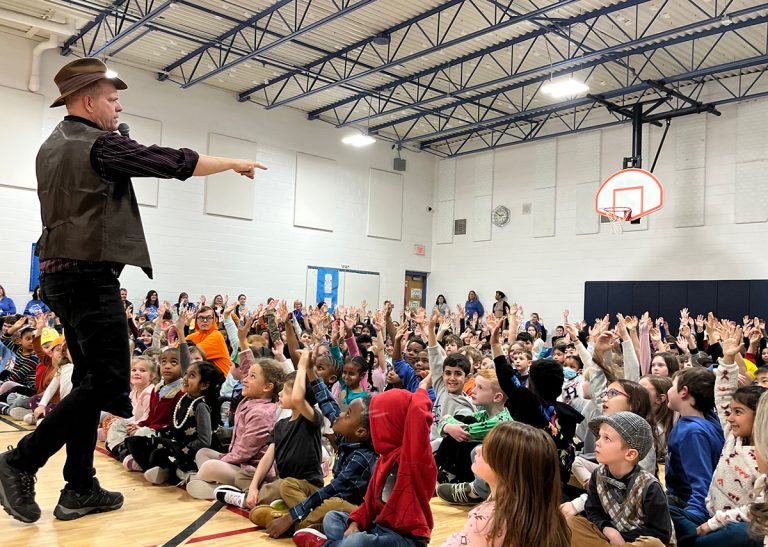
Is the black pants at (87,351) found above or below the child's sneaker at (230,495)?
above

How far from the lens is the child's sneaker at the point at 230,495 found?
3773 mm

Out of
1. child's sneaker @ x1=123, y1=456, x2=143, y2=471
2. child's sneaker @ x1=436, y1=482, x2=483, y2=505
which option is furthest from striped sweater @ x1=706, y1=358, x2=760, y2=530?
child's sneaker @ x1=123, y1=456, x2=143, y2=471

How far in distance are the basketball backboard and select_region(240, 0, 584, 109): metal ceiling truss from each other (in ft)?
12.8

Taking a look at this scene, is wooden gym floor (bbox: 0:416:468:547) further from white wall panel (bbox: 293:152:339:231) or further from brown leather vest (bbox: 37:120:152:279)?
white wall panel (bbox: 293:152:339:231)

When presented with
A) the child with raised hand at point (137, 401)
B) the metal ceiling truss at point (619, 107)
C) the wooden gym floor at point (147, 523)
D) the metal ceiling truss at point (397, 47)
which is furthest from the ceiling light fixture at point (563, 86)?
the wooden gym floor at point (147, 523)

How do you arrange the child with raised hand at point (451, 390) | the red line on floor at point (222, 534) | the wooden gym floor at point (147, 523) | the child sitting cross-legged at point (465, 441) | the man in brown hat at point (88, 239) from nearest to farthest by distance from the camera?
1. the man in brown hat at point (88, 239)
2. the wooden gym floor at point (147, 523)
3. the red line on floor at point (222, 534)
4. the child sitting cross-legged at point (465, 441)
5. the child with raised hand at point (451, 390)

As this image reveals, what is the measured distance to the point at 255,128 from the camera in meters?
15.1

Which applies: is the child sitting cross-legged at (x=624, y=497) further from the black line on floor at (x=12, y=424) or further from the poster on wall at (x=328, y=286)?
the poster on wall at (x=328, y=286)

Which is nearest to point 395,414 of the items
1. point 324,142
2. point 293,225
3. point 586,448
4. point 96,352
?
point 96,352

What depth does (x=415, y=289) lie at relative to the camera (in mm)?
18156

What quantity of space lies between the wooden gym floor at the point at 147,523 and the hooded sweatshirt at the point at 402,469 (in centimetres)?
72

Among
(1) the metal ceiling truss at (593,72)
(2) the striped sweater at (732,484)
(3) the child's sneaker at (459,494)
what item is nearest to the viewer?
(2) the striped sweater at (732,484)

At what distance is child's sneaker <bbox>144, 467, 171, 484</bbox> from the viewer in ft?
14.0

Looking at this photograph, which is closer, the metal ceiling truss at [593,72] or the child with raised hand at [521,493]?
the child with raised hand at [521,493]
